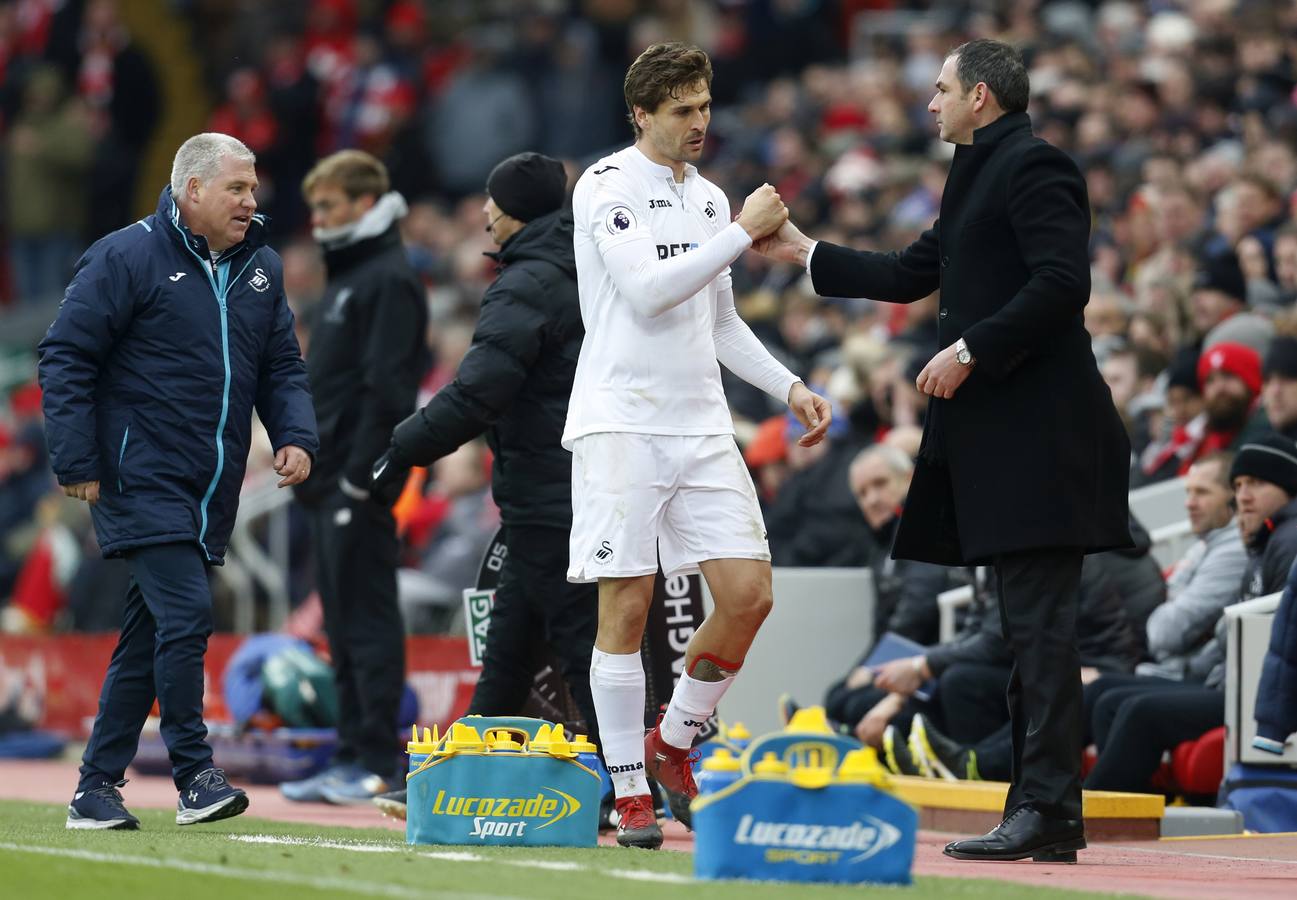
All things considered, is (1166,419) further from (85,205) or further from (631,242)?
(85,205)

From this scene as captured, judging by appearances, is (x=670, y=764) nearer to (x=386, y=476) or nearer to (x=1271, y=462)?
(x=386, y=476)

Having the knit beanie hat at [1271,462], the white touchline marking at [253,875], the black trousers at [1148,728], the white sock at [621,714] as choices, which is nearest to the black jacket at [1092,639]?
the black trousers at [1148,728]

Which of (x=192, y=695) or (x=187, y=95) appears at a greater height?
(x=187, y=95)

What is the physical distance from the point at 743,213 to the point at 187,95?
Result: 63.9 feet

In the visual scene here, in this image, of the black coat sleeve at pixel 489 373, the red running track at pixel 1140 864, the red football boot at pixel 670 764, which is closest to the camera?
the red running track at pixel 1140 864

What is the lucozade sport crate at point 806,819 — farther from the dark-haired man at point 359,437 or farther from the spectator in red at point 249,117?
the spectator in red at point 249,117

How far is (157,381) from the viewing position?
7.35 meters

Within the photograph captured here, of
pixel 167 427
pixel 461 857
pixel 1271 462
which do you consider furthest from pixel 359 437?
pixel 1271 462

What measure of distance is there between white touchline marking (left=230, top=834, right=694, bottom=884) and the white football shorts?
3.16ft

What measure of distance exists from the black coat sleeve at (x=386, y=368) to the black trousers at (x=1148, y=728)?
314 cm

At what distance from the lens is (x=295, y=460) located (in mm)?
7523

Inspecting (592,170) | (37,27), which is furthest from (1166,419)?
(37,27)

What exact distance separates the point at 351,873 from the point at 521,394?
104 inches

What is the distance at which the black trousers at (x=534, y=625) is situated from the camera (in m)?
7.86
